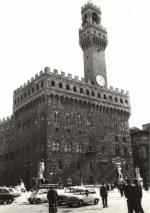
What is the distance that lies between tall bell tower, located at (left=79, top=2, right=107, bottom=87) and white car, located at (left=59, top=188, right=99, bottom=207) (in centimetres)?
3130

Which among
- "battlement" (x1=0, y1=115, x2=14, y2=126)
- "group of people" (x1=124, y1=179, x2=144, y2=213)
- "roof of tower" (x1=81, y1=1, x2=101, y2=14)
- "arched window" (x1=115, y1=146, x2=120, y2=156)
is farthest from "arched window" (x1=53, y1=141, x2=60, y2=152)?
"group of people" (x1=124, y1=179, x2=144, y2=213)

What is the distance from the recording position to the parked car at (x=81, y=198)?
71.1 feet

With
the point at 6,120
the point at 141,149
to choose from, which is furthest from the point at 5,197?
the point at 141,149

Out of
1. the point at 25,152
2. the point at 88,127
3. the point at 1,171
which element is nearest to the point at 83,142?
the point at 88,127

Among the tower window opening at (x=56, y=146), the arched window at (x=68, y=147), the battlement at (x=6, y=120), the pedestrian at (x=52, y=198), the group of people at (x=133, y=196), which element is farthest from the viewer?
the battlement at (x=6, y=120)

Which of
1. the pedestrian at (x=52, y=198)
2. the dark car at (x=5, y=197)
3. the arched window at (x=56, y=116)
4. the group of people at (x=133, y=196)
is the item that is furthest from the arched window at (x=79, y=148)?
the group of people at (x=133, y=196)

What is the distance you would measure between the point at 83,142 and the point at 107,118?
7.65 metres

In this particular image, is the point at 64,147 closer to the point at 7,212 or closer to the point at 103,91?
the point at 103,91

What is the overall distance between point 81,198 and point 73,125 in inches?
1023

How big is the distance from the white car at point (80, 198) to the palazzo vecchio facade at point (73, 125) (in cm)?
1921

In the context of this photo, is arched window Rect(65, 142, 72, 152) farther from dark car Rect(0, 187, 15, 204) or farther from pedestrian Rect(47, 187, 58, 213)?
pedestrian Rect(47, 187, 58, 213)

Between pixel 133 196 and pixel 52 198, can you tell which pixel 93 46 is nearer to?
pixel 52 198

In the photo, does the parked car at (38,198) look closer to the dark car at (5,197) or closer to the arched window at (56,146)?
the dark car at (5,197)

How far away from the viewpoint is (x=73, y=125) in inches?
1871
